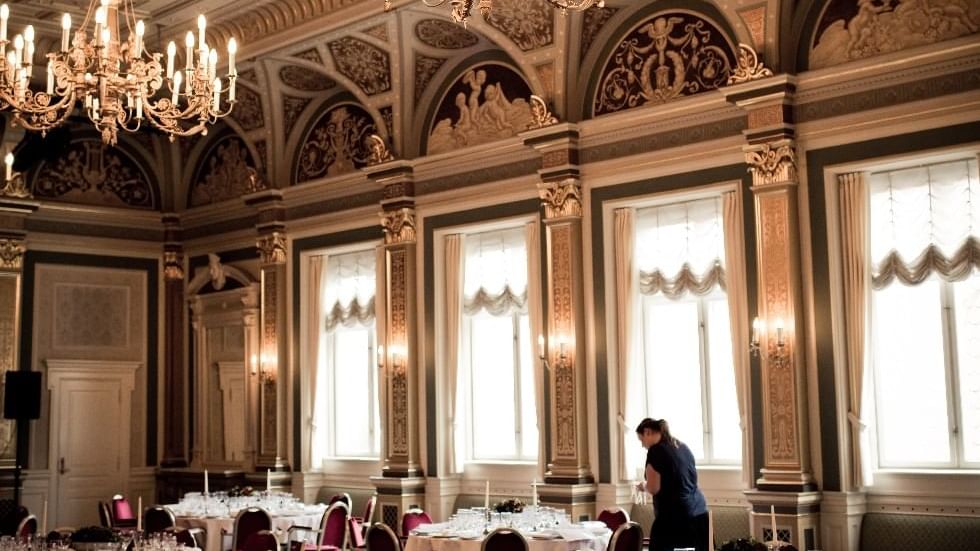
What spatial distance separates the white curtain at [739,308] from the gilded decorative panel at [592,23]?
2.01 metres

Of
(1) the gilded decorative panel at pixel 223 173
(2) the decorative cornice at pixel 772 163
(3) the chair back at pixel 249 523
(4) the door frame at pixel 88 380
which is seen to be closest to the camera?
(2) the decorative cornice at pixel 772 163

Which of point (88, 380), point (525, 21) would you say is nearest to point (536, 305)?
point (525, 21)

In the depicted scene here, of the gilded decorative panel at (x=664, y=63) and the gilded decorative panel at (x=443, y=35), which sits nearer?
the gilded decorative panel at (x=664, y=63)

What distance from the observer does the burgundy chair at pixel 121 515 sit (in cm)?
1232

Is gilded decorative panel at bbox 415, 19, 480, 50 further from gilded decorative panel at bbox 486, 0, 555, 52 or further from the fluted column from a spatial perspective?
the fluted column

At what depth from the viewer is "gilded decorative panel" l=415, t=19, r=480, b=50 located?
1150 centimetres

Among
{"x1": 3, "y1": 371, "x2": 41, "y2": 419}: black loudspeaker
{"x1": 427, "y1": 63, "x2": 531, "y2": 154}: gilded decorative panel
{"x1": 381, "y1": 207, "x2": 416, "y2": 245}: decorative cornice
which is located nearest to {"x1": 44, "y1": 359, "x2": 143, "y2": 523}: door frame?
{"x1": 3, "y1": 371, "x2": 41, "y2": 419}: black loudspeaker

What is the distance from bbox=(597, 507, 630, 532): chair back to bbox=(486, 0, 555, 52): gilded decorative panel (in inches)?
166

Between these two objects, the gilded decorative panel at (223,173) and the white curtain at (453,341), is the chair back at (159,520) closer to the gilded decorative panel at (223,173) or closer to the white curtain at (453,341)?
the white curtain at (453,341)

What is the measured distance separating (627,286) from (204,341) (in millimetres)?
6447

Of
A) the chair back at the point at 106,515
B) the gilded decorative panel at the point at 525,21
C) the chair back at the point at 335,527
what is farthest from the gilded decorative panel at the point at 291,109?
the chair back at the point at 335,527

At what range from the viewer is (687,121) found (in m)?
10.1

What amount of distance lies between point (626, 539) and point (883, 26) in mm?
4296

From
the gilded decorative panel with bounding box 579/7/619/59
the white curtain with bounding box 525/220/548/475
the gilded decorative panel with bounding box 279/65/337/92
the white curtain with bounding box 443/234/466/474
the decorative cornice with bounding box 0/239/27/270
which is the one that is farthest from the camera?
the decorative cornice with bounding box 0/239/27/270
